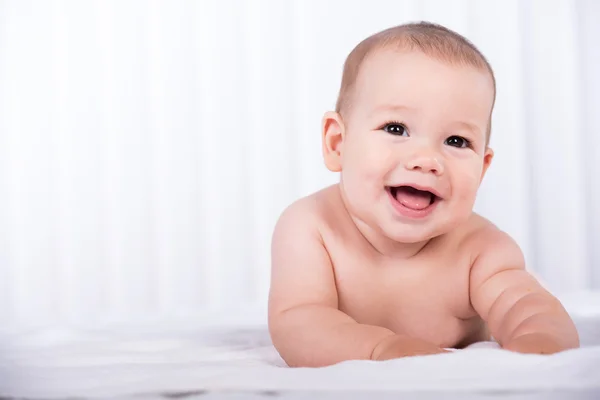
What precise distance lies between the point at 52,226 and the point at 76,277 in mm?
197

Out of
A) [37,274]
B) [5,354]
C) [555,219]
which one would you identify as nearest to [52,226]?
[37,274]

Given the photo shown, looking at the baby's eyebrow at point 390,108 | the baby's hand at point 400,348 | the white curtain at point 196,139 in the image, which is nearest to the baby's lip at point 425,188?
the baby's eyebrow at point 390,108

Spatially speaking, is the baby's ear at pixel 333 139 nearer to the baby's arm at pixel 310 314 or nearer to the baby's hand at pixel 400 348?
the baby's arm at pixel 310 314

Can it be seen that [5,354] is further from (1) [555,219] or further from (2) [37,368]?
(1) [555,219]

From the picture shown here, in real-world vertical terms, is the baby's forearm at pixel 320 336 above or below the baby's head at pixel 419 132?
below

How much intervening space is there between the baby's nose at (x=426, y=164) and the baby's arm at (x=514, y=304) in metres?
0.19

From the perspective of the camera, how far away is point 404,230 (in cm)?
101

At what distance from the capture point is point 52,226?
2.51 metres

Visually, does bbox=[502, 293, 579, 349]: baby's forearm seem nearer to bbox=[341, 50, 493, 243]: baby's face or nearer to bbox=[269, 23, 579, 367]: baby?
bbox=[269, 23, 579, 367]: baby

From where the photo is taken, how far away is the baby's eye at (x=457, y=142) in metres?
1.02

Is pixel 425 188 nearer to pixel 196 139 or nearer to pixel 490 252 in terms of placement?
pixel 490 252

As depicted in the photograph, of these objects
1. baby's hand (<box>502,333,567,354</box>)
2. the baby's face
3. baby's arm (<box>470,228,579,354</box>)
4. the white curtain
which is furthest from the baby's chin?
the white curtain

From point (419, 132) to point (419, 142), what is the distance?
1 cm

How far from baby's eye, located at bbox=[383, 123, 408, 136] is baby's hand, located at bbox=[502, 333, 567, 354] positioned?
12.7 inches
